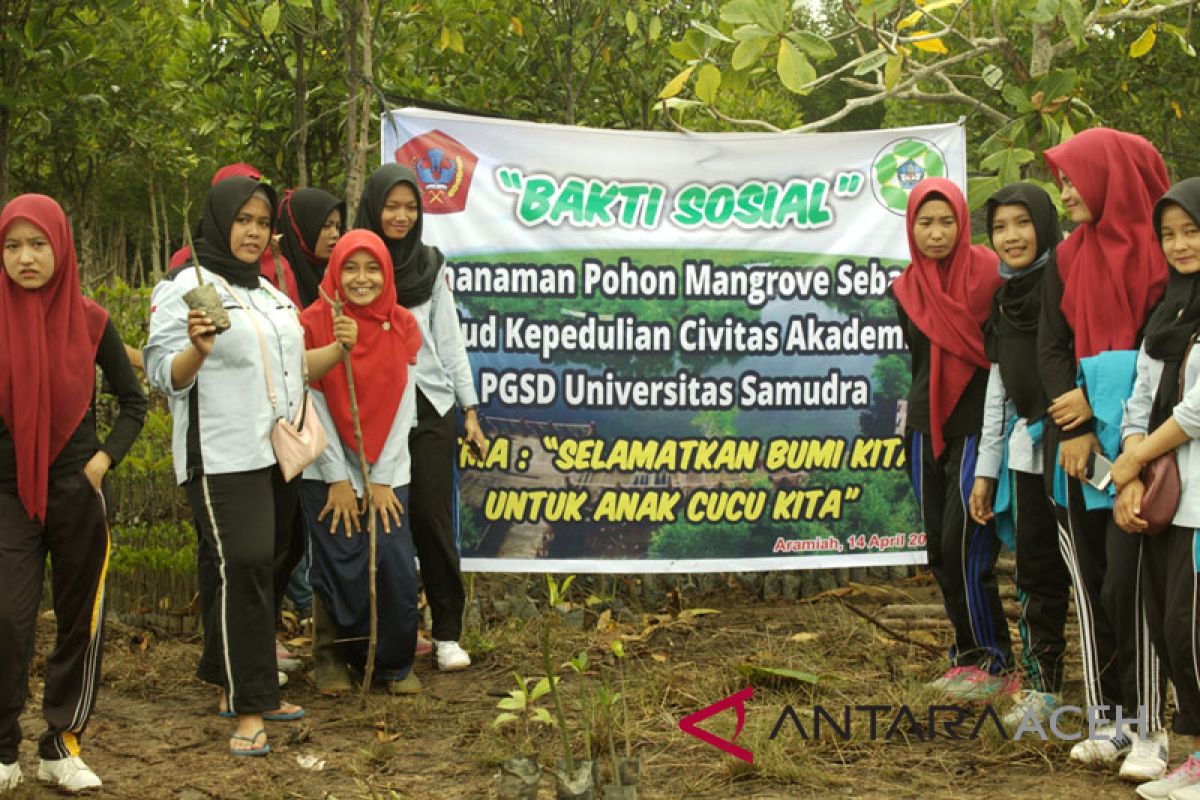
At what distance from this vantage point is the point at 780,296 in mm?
5520

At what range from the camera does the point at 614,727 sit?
409 centimetres

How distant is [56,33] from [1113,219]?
4721 millimetres

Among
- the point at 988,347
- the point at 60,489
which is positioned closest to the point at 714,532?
the point at 988,347

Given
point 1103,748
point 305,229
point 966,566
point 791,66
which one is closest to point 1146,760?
point 1103,748

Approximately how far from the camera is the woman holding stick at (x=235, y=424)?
3977mm

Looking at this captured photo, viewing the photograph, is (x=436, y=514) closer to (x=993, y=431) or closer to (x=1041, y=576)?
(x=993, y=431)

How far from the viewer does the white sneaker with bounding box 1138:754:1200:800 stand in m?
3.43

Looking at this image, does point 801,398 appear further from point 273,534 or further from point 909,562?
point 273,534

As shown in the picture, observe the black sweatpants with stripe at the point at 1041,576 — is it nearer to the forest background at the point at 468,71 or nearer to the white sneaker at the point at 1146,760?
the white sneaker at the point at 1146,760

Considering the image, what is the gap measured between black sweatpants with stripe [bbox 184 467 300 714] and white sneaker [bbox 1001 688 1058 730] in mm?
2272

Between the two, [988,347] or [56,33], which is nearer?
[988,347]

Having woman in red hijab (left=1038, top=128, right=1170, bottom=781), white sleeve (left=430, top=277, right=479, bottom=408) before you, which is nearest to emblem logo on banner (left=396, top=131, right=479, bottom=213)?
white sleeve (left=430, top=277, right=479, bottom=408)

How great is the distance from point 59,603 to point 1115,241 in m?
3.18

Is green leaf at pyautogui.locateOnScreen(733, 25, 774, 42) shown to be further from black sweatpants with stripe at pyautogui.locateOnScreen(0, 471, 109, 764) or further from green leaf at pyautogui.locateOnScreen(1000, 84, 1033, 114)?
black sweatpants with stripe at pyautogui.locateOnScreen(0, 471, 109, 764)
